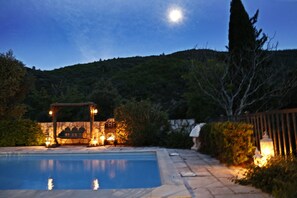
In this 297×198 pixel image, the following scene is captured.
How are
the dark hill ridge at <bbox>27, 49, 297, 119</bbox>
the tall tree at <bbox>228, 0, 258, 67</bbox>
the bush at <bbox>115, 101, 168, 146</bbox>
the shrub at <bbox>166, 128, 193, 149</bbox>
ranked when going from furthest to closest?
the dark hill ridge at <bbox>27, 49, 297, 119</bbox>
the tall tree at <bbox>228, 0, 258, 67</bbox>
the bush at <bbox>115, 101, 168, 146</bbox>
the shrub at <bbox>166, 128, 193, 149</bbox>

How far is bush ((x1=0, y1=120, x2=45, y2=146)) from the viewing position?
13.3 meters

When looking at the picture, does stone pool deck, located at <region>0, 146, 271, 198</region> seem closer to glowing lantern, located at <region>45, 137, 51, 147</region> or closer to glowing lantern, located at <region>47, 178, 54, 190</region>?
glowing lantern, located at <region>47, 178, 54, 190</region>

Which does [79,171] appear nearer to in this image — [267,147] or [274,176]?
[267,147]

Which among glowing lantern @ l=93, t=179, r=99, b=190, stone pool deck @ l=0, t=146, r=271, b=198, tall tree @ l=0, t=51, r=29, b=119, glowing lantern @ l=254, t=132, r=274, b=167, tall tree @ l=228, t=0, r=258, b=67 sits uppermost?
tall tree @ l=228, t=0, r=258, b=67

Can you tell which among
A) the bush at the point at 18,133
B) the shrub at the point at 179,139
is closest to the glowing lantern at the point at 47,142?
the bush at the point at 18,133

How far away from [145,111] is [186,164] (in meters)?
5.55

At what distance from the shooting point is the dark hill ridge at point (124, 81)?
75.4 ft

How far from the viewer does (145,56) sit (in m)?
31.6

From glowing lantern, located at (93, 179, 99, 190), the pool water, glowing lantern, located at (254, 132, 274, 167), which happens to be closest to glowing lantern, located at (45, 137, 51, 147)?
the pool water

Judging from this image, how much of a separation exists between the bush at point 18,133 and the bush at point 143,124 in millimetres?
4367

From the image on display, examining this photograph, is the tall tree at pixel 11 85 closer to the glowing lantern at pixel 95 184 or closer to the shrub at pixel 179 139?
the shrub at pixel 179 139

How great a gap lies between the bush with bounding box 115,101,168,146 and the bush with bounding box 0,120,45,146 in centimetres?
437

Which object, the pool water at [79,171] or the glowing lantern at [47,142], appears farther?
the glowing lantern at [47,142]

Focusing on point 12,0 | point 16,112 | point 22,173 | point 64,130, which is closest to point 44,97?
point 16,112
